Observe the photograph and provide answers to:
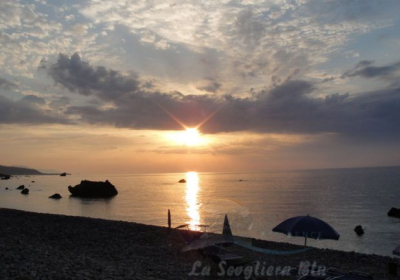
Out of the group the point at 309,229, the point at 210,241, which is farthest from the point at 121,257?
the point at 309,229

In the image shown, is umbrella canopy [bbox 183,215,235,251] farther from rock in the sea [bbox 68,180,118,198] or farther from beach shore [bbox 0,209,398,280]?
rock in the sea [bbox 68,180,118,198]

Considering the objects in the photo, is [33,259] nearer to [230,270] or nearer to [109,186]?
[230,270]

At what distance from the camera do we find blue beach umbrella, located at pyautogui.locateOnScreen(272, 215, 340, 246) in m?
14.6

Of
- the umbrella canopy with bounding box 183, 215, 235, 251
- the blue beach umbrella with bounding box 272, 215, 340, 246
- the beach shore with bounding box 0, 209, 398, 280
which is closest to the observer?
the beach shore with bounding box 0, 209, 398, 280

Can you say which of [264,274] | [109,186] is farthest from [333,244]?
[109,186]

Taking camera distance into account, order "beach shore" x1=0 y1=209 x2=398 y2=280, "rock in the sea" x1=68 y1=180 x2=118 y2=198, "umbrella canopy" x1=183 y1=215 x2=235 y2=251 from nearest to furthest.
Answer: "beach shore" x1=0 y1=209 x2=398 y2=280 < "umbrella canopy" x1=183 y1=215 x2=235 y2=251 < "rock in the sea" x1=68 y1=180 x2=118 y2=198

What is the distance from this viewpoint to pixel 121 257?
15.8 m

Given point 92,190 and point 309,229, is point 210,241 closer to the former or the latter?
point 309,229

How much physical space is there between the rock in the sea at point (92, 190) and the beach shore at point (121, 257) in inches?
2781

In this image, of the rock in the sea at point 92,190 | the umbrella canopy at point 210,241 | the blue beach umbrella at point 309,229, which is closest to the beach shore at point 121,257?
the umbrella canopy at point 210,241

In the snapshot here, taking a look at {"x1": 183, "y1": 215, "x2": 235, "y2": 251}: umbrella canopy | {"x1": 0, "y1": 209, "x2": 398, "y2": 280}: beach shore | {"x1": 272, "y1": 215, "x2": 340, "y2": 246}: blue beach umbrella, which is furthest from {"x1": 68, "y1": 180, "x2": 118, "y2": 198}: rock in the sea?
{"x1": 272, "y1": 215, "x2": 340, "y2": 246}: blue beach umbrella

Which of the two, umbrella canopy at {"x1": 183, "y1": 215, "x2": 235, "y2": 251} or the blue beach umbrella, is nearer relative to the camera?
the blue beach umbrella

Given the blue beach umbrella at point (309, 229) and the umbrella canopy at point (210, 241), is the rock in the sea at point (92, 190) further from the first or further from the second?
the blue beach umbrella at point (309, 229)

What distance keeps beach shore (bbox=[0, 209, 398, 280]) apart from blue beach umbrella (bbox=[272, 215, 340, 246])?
2.00 meters
